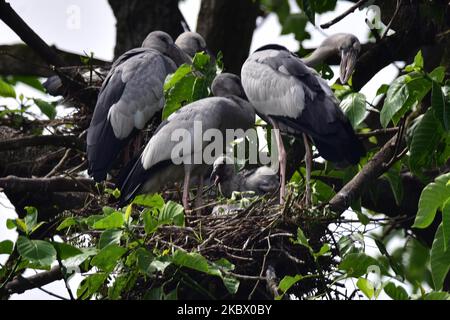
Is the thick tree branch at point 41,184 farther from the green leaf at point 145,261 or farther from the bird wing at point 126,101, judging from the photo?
the green leaf at point 145,261

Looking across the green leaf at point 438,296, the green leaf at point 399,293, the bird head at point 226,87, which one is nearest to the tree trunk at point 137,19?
the bird head at point 226,87

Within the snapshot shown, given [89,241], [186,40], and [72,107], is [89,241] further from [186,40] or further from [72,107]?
[186,40]

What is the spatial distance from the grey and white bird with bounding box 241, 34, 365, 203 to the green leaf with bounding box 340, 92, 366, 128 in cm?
26

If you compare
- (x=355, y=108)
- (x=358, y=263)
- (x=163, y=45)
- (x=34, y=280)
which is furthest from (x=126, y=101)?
(x=358, y=263)

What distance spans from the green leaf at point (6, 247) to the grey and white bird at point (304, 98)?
72.6 inches

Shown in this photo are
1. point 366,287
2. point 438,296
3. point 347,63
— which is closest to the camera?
point 438,296

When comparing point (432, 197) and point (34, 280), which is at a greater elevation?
point (432, 197)

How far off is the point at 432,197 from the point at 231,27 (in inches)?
160

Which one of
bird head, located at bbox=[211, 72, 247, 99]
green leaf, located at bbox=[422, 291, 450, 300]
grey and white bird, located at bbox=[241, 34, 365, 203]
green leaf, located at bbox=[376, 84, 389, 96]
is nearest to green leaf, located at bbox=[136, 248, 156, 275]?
green leaf, located at bbox=[422, 291, 450, 300]

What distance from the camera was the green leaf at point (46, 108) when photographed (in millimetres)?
8016

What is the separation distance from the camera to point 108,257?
17.3 feet

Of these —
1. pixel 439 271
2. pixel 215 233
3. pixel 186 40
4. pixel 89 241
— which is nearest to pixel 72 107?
pixel 186 40

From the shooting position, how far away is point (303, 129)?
6.87m

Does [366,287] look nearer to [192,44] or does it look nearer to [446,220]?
[446,220]
